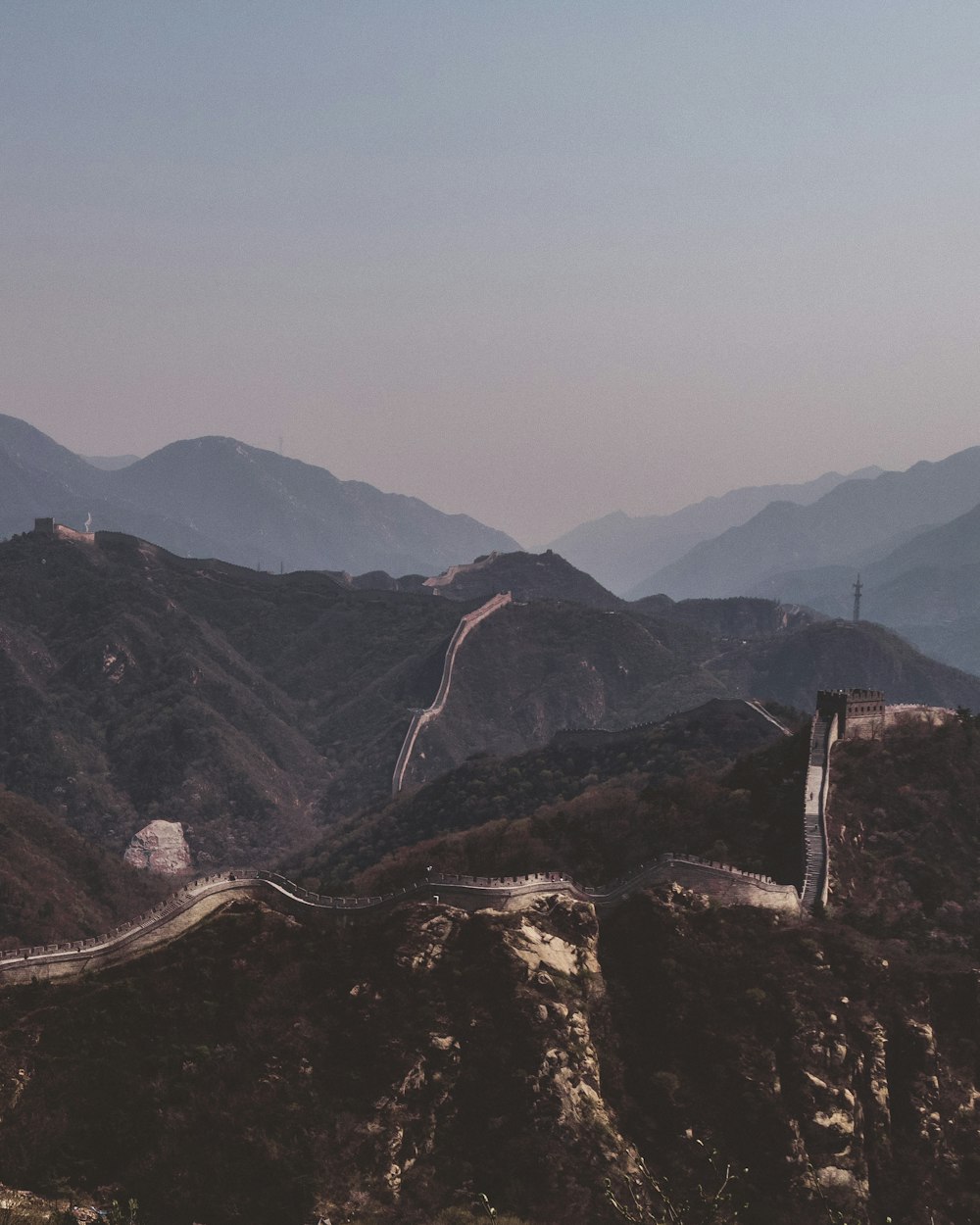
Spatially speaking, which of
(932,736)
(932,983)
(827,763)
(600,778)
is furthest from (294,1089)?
(600,778)

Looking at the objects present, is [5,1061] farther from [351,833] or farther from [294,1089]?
[351,833]

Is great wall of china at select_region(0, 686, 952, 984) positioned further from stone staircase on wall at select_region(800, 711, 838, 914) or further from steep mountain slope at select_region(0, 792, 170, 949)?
steep mountain slope at select_region(0, 792, 170, 949)

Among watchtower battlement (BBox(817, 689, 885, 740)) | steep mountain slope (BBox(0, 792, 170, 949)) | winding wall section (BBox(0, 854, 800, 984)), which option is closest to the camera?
winding wall section (BBox(0, 854, 800, 984))

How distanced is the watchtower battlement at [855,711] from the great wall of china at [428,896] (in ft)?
55.4

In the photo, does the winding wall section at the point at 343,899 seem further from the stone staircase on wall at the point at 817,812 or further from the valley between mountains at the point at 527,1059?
the stone staircase on wall at the point at 817,812

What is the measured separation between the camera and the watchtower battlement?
116 meters

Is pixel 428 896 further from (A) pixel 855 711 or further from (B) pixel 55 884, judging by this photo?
(B) pixel 55 884

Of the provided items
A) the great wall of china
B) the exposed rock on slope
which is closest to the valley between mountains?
the exposed rock on slope

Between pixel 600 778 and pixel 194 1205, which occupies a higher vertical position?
pixel 600 778

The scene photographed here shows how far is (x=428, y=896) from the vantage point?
84.3 metres

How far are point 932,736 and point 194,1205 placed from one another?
8074 centimetres

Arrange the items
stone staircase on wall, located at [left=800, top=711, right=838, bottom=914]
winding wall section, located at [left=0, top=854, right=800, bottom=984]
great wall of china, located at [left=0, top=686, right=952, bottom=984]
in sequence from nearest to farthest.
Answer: winding wall section, located at [left=0, top=854, right=800, bottom=984] → great wall of china, located at [left=0, top=686, right=952, bottom=984] → stone staircase on wall, located at [left=800, top=711, right=838, bottom=914]

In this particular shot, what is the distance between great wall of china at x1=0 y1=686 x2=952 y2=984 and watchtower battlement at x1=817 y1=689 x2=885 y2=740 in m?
16.9

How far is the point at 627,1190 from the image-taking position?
67.5 meters
